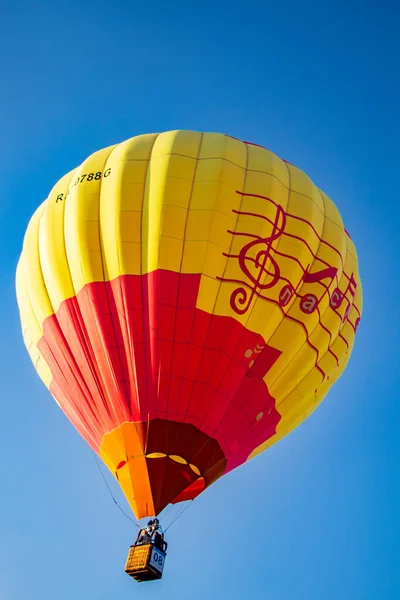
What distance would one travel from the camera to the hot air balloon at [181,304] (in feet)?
30.8

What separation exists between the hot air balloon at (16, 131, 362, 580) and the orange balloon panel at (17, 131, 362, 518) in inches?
0.6

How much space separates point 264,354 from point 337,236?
2.08 metres

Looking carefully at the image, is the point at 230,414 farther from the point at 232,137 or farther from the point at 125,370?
the point at 232,137

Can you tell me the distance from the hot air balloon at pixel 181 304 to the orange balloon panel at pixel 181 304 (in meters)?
0.02

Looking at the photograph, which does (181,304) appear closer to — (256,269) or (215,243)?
(215,243)

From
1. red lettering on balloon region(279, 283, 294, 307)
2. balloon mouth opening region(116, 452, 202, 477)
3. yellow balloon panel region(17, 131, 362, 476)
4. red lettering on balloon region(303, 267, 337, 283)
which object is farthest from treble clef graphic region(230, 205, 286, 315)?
balloon mouth opening region(116, 452, 202, 477)

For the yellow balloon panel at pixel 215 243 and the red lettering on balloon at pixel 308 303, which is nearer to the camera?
the yellow balloon panel at pixel 215 243

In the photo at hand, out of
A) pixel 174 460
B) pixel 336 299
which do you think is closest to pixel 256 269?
pixel 336 299

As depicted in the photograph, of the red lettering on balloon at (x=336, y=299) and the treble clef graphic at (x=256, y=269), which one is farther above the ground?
the red lettering on balloon at (x=336, y=299)

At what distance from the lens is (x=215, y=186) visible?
9852 mm

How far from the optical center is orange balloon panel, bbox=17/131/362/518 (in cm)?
938

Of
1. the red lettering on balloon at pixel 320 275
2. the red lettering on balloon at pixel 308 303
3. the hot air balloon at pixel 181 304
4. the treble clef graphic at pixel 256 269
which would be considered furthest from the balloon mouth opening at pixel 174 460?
the red lettering on balloon at pixel 320 275

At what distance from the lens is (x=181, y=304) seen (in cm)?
948

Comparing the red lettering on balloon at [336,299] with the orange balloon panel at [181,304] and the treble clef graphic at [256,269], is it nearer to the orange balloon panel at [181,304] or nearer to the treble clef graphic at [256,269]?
the orange balloon panel at [181,304]
